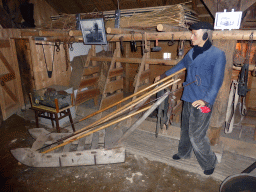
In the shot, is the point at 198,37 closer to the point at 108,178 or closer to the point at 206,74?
the point at 206,74

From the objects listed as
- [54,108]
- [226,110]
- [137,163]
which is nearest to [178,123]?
[226,110]

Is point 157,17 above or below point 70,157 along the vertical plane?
above

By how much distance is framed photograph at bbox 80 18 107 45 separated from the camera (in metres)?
4.82

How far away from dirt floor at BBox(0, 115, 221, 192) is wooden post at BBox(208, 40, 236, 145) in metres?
1.03

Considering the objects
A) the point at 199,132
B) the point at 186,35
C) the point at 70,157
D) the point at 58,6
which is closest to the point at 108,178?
the point at 70,157

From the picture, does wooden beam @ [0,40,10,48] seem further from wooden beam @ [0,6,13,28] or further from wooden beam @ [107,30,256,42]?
wooden beam @ [107,30,256,42]

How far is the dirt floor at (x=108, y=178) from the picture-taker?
11.0 ft

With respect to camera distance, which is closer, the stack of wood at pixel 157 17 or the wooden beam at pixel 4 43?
the stack of wood at pixel 157 17

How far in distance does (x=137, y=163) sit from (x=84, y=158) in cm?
118

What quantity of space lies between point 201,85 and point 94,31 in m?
3.35

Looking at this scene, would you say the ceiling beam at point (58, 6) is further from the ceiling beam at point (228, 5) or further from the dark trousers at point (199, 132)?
the dark trousers at point (199, 132)

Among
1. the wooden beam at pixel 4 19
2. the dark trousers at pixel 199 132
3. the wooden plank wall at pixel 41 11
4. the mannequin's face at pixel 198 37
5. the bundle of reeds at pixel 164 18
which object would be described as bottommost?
the dark trousers at pixel 199 132

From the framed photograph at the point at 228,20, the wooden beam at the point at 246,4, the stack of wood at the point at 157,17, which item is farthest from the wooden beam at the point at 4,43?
the wooden beam at the point at 246,4

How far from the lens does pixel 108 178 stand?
141 inches
